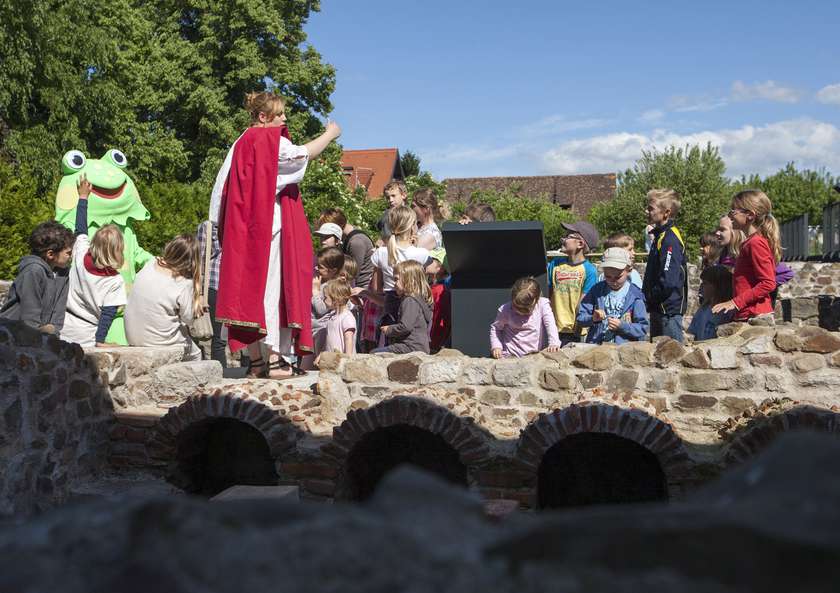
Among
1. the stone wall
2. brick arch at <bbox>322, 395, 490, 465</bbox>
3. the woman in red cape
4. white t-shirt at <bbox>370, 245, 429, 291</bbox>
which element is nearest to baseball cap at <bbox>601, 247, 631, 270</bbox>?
white t-shirt at <bbox>370, 245, 429, 291</bbox>

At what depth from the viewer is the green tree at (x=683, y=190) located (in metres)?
37.4

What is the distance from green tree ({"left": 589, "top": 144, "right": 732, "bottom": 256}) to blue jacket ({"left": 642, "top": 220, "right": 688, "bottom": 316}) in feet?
96.2

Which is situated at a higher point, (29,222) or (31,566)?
(29,222)

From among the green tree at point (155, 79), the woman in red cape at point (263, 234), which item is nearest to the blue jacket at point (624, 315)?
the woman in red cape at point (263, 234)

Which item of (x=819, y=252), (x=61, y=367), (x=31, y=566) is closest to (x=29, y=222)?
(x=61, y=367)

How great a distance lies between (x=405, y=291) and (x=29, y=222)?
9.19 metres

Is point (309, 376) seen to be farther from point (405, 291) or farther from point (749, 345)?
point (749, 345)

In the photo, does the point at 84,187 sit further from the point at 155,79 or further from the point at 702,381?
the point at 155,79

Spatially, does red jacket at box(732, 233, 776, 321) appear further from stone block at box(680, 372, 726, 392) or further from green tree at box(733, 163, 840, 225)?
green tree at box(733, 163, 840, 225)

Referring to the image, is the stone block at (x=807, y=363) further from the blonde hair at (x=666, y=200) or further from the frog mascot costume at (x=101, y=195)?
the frog mascot costume at (x=101, y=195)

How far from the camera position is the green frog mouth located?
10227mm

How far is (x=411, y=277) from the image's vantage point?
22.9ft

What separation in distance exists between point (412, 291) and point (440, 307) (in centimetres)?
116

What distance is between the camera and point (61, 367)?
19.5 feet
